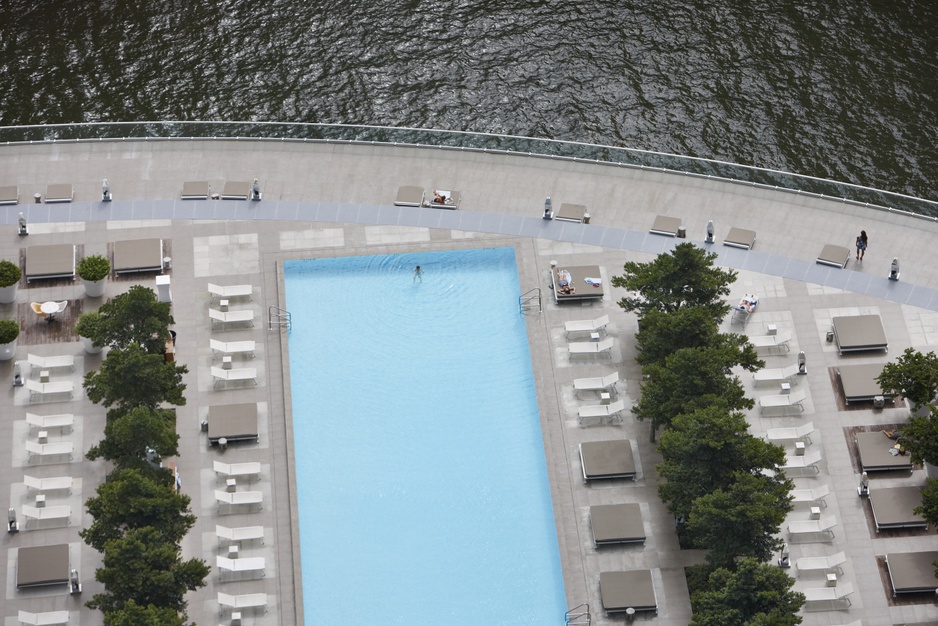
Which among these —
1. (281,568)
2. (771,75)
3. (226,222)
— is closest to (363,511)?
(281,568)

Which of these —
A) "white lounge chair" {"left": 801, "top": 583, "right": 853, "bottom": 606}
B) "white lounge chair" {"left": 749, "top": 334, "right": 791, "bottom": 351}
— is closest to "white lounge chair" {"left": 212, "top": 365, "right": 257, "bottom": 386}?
"white lounge chair" {"left": 749, "top": 334, "right": 791, "bottom": 351}

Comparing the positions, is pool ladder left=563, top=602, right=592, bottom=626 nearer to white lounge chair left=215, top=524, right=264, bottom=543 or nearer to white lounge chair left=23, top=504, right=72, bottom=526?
white lounge chair left=215, top=524, right=264, bottom=543

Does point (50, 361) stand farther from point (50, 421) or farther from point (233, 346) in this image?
point (233, 346)

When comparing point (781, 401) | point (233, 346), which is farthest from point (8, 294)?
point (781, 401)

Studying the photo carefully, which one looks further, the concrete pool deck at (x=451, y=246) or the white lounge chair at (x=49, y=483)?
the white lounge chair at (x=49, y=483)

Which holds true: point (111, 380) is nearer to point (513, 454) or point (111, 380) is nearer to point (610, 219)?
point (513, 454)

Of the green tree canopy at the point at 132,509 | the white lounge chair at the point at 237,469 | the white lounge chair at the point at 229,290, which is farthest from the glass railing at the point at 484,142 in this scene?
the green tree canopy at the point at 132,509

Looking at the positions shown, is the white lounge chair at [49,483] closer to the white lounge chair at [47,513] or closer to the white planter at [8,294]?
the white lounge chair at [47,513]
